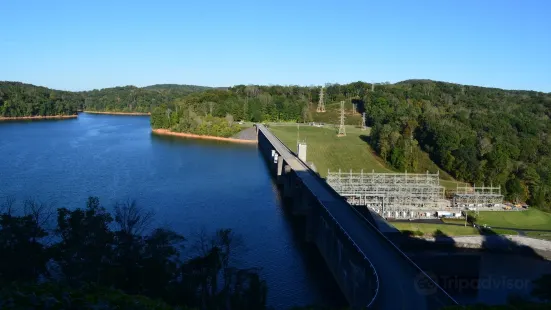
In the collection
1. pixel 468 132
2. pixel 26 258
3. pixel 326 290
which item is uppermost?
pixel 468 132

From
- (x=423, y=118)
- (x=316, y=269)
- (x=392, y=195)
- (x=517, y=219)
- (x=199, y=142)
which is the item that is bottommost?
(x=316, y=269)

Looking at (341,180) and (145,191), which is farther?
(341,180)

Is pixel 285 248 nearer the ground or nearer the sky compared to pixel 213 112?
nearer the ground

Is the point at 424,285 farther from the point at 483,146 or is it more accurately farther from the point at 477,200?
the point at 483,146

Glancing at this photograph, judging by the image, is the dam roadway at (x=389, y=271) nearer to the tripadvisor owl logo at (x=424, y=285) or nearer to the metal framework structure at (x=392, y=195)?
the tripadvisor owl logo at (x=424, y=285)

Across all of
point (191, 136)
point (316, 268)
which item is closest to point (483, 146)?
point (316, 268)

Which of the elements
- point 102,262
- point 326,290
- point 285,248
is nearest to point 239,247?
point 285,248

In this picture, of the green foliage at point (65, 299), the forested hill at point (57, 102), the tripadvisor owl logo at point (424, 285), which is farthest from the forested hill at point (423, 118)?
the green foliage at point (65, 299)

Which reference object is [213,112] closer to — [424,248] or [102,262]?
[424,248]
